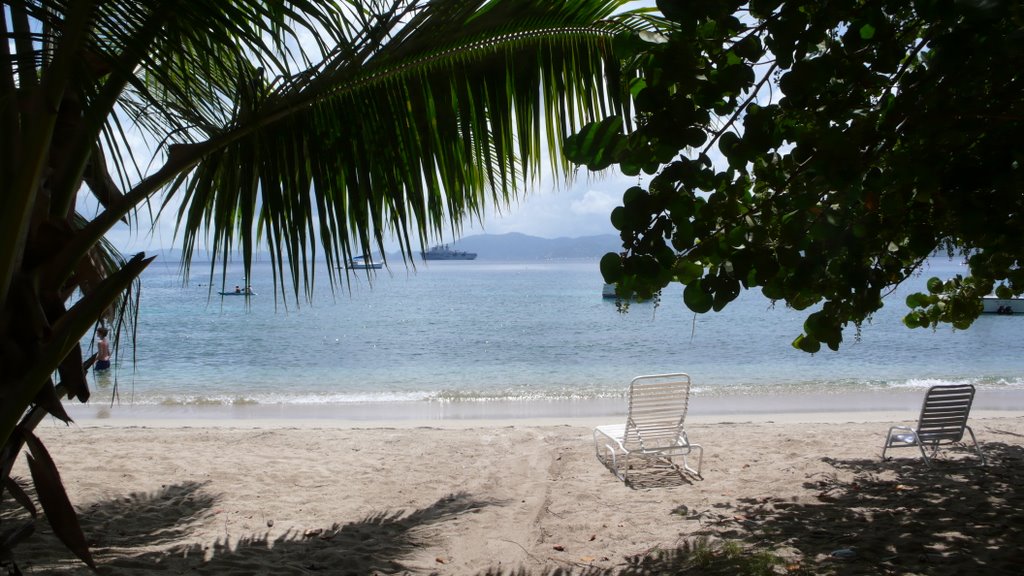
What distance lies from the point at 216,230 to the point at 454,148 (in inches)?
41.5


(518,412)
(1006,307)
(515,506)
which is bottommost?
(518,412)

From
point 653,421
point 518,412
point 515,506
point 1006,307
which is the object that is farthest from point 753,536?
point 1006,307

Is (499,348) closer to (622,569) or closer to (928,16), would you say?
(622,569)

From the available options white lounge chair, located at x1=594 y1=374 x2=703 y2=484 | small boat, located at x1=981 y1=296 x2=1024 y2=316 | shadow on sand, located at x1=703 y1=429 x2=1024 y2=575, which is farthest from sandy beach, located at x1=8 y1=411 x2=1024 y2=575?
small boat, located at x1=981 y1=296 x2=1024 y2=316

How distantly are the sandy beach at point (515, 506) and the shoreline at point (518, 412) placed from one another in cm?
229

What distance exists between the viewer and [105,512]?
5.55m

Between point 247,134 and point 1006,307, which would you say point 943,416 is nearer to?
point 247,134

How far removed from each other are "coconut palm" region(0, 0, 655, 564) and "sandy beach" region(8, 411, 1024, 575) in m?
2.21

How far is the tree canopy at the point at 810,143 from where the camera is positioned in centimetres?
166

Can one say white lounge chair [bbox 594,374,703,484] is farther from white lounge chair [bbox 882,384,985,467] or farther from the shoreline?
the shoreline

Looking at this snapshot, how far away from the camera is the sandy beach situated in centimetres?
433

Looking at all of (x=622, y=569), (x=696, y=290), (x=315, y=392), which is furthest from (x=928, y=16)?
(x=315, y=392)

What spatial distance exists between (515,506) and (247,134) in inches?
159

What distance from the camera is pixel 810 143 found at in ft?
5.87
